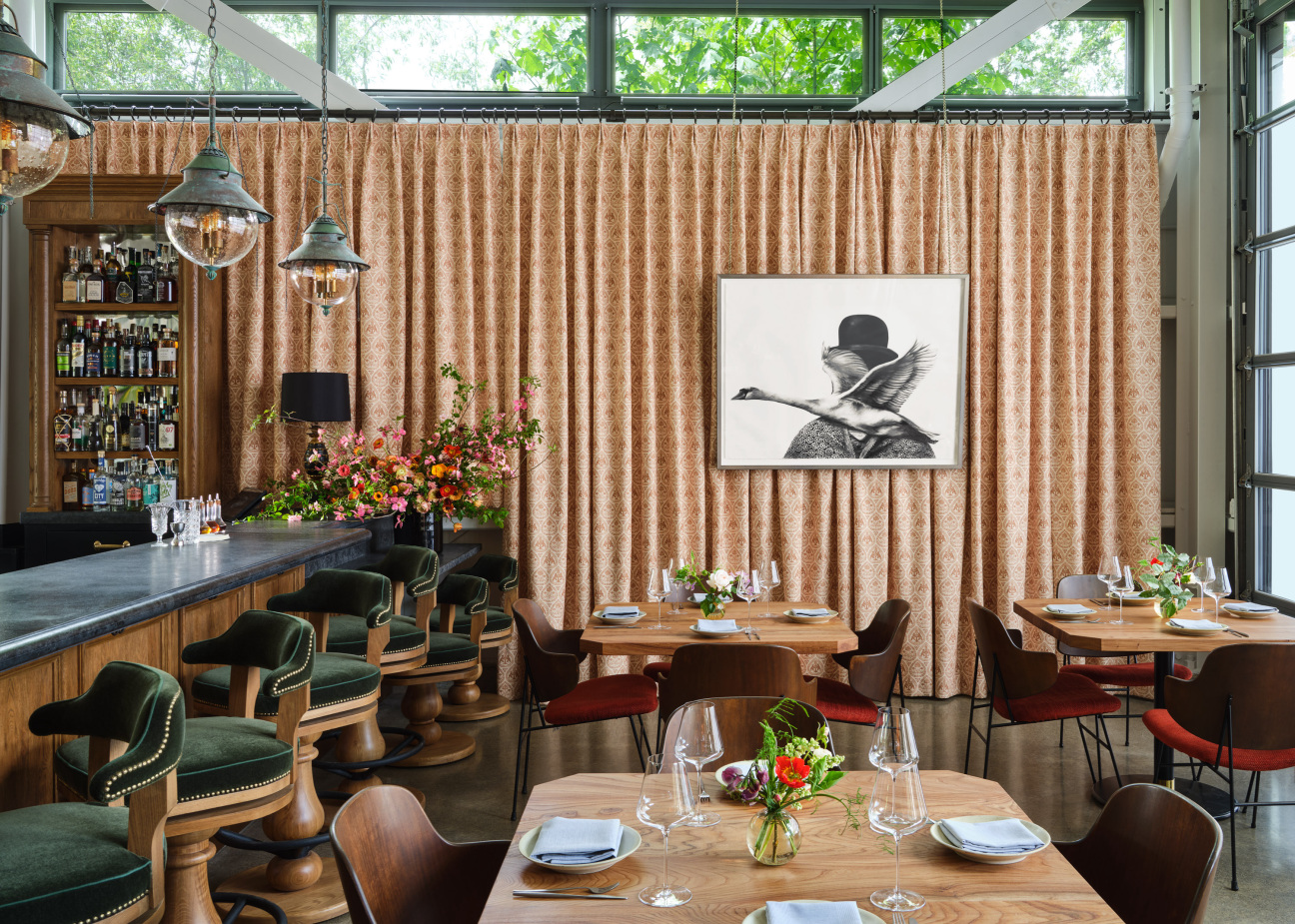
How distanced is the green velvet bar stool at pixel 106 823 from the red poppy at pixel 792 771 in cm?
117

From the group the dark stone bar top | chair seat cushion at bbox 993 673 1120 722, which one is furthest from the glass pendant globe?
chair seat cushion at bbox 993 673 1120 722

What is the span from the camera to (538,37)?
5.47 m

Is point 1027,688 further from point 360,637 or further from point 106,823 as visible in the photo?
point 106,823

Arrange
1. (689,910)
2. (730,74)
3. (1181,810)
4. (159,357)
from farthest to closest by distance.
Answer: (730,74) → (159,357) → (1181,810) → (689,910)

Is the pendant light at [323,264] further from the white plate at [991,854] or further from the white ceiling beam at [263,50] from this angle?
the white plate at [991,854]

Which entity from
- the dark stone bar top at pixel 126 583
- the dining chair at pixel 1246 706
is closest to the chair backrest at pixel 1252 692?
the dining chair at pixel 1246 706

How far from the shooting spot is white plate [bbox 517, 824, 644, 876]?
1536 mm

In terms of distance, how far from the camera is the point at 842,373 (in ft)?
17.3

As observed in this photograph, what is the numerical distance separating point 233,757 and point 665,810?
1.23 metres

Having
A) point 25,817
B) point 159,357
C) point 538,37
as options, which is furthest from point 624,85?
point 25,817

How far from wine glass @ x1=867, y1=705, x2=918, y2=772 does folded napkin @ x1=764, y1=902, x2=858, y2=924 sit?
0.81 ft

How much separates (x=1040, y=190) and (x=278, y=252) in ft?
15.2

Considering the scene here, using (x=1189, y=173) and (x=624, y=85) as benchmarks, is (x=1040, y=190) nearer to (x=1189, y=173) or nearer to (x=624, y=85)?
(x=1189, y=173)

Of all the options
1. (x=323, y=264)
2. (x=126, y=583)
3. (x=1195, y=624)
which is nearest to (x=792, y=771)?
(x=126, y=583)
